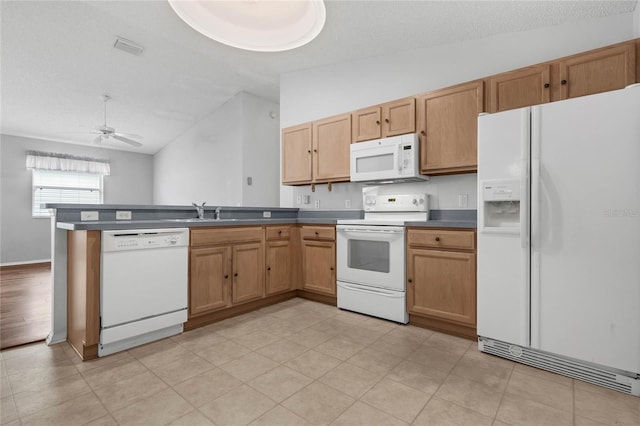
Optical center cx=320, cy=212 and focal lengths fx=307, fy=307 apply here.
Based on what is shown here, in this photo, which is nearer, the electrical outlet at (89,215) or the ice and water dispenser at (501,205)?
the ice and water dispenser at (501,205)

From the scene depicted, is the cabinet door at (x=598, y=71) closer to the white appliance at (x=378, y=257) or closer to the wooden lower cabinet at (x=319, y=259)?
the white appliance at (x=378, y=257)

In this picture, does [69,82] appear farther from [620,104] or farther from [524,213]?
[620,104]

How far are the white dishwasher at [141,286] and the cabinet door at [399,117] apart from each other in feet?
7.03

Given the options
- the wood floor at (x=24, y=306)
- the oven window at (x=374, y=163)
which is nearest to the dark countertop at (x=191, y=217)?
the oven window at (x=374, y=163)

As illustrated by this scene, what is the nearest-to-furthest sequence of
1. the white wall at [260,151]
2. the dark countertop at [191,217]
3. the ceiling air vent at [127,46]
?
the dark countertop at [191,217]
the ceiling air vent at [127,46]
the white wall at [260,151]

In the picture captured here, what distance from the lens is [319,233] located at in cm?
339

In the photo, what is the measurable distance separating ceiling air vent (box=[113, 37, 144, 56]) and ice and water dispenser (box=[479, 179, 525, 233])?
161 inches

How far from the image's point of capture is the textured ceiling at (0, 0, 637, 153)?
102 inches

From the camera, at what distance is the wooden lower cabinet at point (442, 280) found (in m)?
2.39

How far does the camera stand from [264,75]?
443 cm

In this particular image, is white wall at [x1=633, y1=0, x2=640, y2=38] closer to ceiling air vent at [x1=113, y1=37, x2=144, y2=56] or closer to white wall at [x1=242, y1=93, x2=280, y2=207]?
white wall at [x1=242, y1=93, x2=280, y2=207]

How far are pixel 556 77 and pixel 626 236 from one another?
49.5 inches

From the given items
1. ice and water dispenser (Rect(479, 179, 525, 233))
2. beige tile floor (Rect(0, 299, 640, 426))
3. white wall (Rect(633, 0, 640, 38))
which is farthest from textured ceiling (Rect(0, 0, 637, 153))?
beige tile floor (Rect(0, 299, 640, 426))

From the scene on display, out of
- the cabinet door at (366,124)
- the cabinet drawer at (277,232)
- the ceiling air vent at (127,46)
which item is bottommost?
the cabinet drawer at (277,232)
